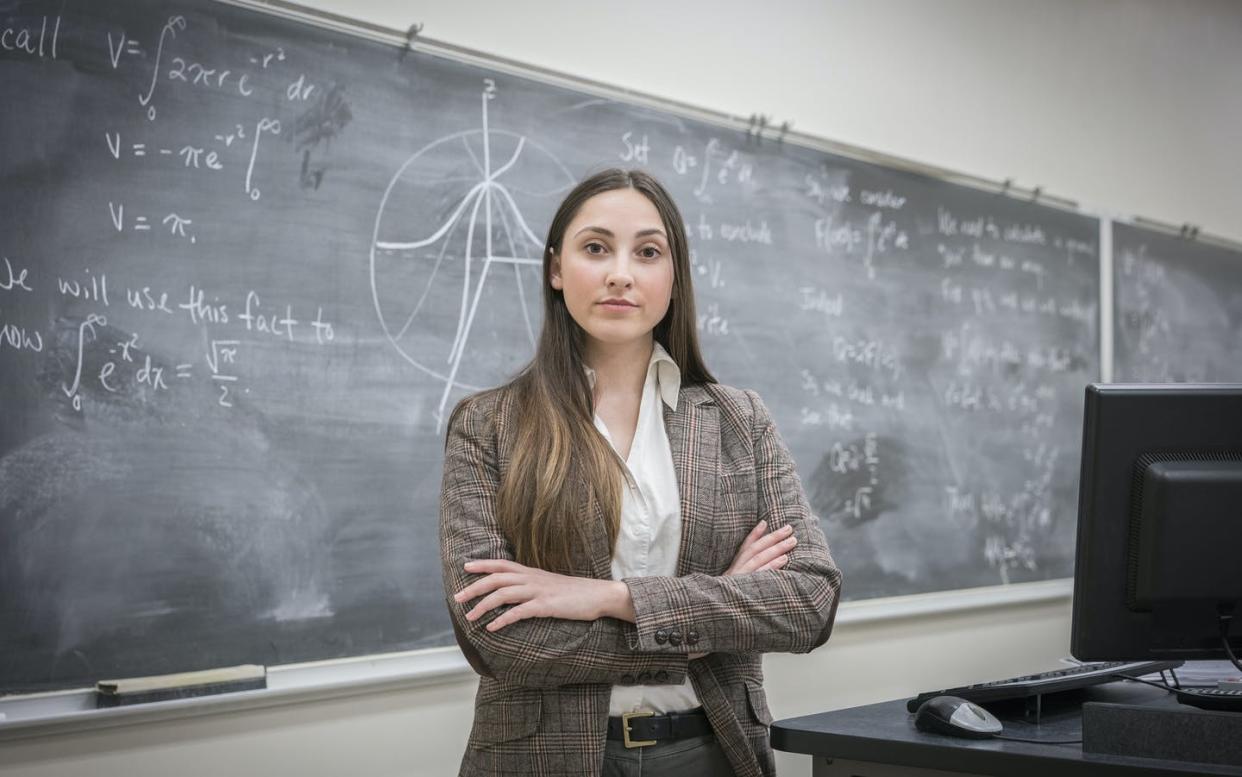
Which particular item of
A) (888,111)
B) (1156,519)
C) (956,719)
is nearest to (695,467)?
(956,719)

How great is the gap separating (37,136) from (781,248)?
1.86 metres

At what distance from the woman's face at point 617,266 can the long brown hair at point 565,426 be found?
1.1 inches

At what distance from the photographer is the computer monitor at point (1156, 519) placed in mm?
1244

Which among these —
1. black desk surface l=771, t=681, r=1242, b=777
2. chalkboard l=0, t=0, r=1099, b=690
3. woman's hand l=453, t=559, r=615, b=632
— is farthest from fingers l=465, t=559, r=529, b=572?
chalkboard l=0, t=0, r=1099, b=690

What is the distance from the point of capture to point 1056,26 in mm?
3824

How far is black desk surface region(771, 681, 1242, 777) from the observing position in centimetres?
115

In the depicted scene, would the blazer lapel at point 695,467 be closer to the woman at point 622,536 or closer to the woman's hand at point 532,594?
the woman at point 622,536

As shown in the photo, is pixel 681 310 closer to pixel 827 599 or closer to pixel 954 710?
pixel 827 599

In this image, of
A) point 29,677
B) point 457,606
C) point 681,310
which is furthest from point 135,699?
point 681,310

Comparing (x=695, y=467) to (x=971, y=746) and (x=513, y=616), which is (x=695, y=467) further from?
(x=971, y=746)

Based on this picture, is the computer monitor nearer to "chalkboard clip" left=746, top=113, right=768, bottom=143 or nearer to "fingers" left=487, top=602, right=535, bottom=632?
"fingers" left=487, top=602, right=535, bottom=632

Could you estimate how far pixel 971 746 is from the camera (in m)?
1.22

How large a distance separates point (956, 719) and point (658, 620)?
0.38 meters

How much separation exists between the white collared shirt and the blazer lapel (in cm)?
1
